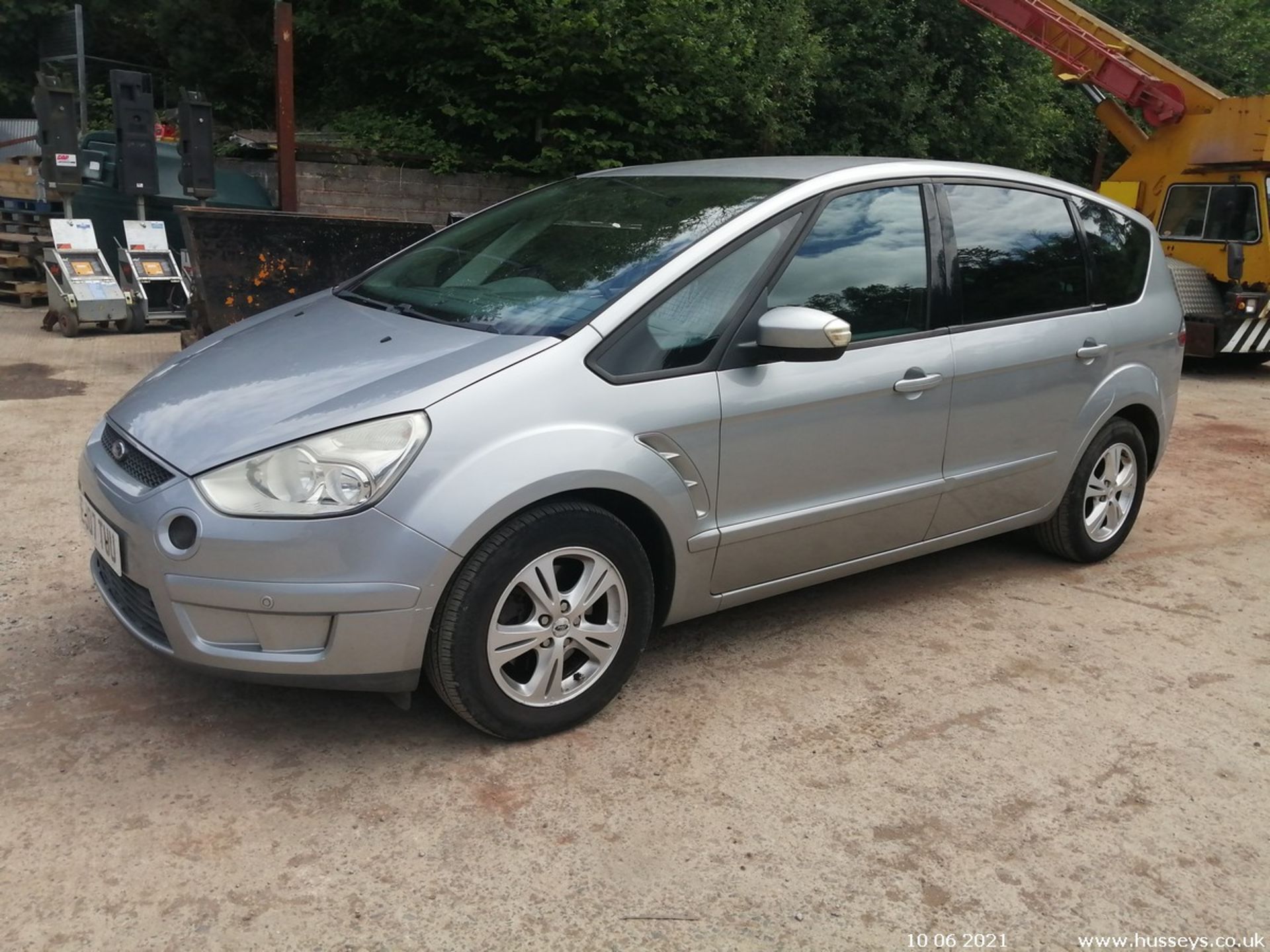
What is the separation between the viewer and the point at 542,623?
3.06 metres

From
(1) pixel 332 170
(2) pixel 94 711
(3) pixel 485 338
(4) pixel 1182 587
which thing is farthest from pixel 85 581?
(1) pixel 332 170

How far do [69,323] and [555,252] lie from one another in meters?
7.73

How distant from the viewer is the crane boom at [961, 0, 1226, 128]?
12.1 m

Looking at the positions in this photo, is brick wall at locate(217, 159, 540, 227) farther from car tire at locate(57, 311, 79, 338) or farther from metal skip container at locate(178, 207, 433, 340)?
metal skip container at locate(178, 207, 433, 340)

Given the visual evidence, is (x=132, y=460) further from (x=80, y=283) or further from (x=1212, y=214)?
(x=1212, y=214)

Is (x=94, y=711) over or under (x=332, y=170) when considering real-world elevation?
under

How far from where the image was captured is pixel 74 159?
10.3 meters

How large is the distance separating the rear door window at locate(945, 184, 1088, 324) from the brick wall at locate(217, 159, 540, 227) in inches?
373

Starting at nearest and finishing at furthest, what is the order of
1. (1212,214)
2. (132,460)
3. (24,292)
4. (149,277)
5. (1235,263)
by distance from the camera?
(132,460) < (149,277) < (1235,263) < (24,292) < (1212,214)

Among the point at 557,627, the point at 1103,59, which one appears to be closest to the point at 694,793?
the point at 557,627

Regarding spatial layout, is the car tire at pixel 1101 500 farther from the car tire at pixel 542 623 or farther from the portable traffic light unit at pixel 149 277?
the portable traffic light unit at pixel 149 277

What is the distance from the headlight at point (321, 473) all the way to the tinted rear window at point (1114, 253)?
3141mm

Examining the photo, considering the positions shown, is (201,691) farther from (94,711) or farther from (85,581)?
(85,581)

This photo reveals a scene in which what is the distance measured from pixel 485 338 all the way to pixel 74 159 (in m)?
8.90
